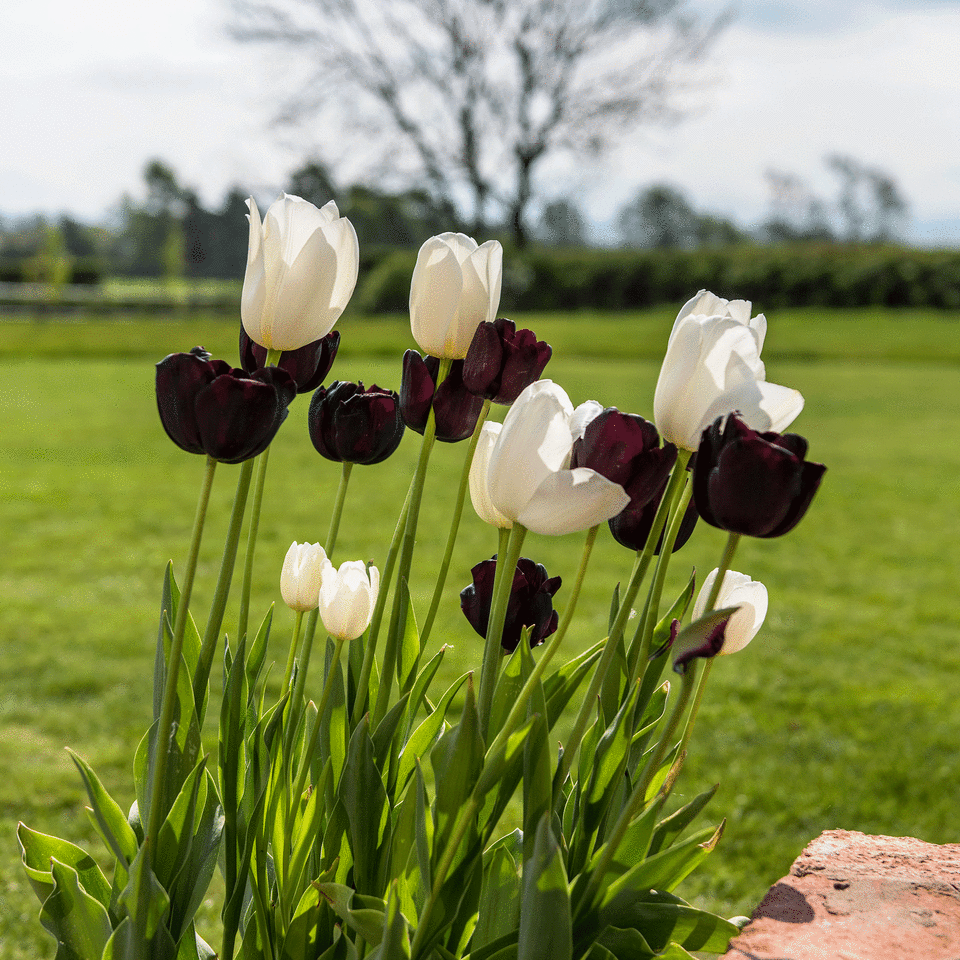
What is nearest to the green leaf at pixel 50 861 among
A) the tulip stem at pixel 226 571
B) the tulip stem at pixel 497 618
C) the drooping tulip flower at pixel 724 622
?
the tulip stem at pixel 226 571

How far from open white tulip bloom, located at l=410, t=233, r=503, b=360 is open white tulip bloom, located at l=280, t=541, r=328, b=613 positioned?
237 millimetres

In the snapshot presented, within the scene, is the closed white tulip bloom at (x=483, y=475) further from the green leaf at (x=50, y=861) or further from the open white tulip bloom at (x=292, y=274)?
the green leaf at (x=50, y=861)

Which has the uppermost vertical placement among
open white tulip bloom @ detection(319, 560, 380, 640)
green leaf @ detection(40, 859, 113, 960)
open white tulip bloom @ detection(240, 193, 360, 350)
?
open white tulip bloom @ detection(240, 193, 360, 350)

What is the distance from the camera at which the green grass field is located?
8.04ft

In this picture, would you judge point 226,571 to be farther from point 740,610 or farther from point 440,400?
point 740,610

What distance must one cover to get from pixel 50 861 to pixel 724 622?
28.3 inches

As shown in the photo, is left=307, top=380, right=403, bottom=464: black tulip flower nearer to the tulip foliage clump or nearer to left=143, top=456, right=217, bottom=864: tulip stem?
the tulip foliage clump

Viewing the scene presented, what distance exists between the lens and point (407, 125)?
880 inches

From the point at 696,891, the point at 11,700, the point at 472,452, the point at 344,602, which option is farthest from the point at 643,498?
the point at 11,700

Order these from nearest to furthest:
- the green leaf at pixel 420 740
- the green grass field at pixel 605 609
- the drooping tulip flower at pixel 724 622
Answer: the drooping tulip flower at pixel 724 622 < the green leaf at pixel 420 740 < the green grass field at pixel 605 609

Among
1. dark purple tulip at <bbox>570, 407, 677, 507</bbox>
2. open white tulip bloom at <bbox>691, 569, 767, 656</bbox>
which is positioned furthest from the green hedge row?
dark purple tulip at <bbox>570, 407, 677, 507</bbox>

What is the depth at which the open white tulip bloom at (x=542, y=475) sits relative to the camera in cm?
68

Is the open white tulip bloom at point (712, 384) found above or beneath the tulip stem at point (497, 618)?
above

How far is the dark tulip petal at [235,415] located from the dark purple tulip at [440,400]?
0.62 feet
